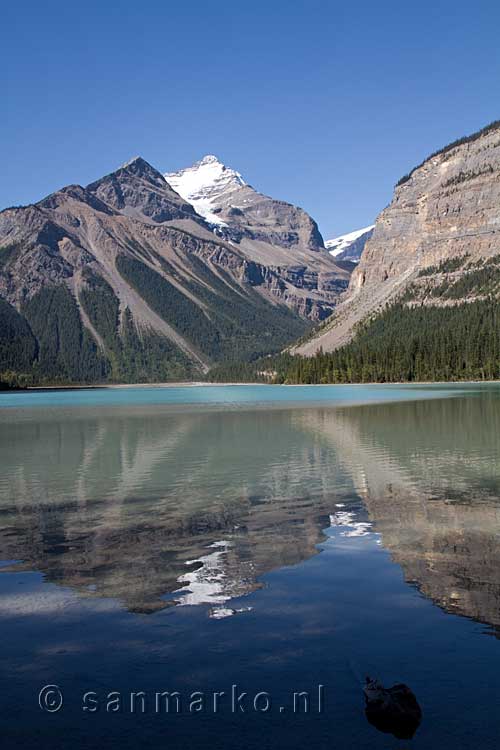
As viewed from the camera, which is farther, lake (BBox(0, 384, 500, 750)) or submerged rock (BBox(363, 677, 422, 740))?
lake (BBox(0, 384, 500, 750))

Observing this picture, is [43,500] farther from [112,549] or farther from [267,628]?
[267,628]

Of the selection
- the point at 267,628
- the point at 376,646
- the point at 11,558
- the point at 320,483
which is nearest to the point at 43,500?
the point at 11,558

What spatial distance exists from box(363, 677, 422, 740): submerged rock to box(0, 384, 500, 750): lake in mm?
150

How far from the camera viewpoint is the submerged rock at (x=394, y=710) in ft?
34.6

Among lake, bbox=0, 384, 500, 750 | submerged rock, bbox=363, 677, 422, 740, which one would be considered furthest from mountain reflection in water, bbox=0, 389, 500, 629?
submerged rock, bbox=363, 677, 422, 740

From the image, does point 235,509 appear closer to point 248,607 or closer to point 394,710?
point 248,607

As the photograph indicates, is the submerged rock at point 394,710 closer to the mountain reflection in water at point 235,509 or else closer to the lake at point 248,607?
the lake at point 248,607

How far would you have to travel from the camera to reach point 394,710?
10727 mm

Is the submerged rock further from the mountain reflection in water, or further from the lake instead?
the mountain reflection in water

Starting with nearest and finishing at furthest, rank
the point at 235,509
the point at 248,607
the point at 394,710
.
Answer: the point at 394,710, the point at 248,607, the point at 235,509

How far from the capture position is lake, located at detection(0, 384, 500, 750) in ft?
35.9

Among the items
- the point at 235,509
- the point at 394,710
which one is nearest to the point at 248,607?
the point at 394,710

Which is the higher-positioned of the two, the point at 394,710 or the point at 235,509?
the point at 394,710

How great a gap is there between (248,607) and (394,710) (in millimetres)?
5434
